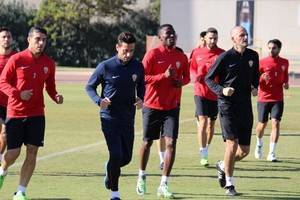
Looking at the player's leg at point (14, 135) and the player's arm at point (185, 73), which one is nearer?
the player's leg at point (14, 135)

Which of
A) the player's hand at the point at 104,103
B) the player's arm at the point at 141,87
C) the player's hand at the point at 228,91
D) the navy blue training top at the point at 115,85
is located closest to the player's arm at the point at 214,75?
the player's hand at the point at 228,91

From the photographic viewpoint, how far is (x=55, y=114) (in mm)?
23031

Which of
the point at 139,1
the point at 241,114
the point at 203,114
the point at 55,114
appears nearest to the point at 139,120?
the point at 55,114

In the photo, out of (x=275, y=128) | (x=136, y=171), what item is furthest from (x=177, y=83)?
(x=275, y=128)

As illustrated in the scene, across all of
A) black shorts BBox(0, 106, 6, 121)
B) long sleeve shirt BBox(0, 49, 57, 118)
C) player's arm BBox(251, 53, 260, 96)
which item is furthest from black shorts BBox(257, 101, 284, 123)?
long sleeve shirt BBox(0, 49, 57, 118)

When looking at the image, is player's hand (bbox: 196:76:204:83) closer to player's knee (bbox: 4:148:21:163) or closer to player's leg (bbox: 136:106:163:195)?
player's leg (bbox: 136:106:163:195)

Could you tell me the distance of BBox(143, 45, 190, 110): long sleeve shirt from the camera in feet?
37.6

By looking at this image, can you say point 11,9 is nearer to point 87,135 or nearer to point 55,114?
point 55,114

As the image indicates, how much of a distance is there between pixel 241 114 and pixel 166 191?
1441 millimetres

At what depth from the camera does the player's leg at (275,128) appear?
14703 mm

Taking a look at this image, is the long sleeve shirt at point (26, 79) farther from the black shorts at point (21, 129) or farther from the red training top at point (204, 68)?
the red training top at point (204, 68)

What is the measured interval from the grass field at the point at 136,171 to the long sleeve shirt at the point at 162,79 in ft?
3.87

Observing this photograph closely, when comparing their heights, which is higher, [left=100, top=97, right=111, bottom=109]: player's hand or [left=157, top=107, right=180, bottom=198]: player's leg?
[left=100, top=97, right=111, bottom=109]: player's hand

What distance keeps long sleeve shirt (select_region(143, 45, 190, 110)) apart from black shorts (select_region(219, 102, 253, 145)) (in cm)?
75
